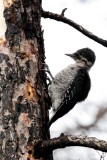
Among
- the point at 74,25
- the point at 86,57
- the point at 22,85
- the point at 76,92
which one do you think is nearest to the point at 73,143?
the point at 22,85

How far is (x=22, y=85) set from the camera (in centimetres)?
308

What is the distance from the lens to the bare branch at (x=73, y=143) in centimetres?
267

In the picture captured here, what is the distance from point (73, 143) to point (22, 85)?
56cm

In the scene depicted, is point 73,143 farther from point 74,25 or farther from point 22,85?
point 74,25

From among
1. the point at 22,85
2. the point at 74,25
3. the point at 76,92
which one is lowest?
the point at 22,85

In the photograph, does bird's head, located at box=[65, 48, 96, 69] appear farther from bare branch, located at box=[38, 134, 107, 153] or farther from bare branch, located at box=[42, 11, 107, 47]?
bare branch, located at box=[38, 134, 107, 153]

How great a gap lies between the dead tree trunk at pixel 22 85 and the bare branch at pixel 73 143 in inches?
3.2

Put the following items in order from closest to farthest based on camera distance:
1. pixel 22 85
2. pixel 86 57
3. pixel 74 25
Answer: pixel 22 85 < pixel 74 25 < pixel 86 57

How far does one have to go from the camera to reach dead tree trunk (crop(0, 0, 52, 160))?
287 centimetres

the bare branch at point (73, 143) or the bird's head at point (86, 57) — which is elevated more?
the bird's head at point (86, 57)

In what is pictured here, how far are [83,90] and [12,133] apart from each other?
1.83 metres

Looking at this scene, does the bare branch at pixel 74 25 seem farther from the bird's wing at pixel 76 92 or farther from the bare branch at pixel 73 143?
the bare branch at pixel 73 143

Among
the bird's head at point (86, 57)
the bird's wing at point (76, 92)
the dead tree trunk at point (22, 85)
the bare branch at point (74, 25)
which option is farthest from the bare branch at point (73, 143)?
the bird's head at point (86, 57)

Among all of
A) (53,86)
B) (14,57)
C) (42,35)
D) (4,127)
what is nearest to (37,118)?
(4,127)
